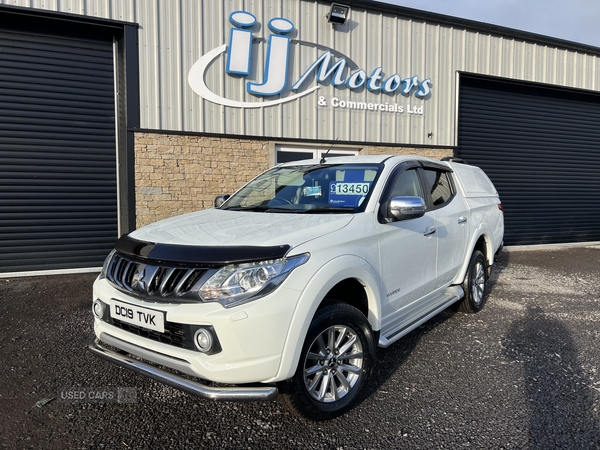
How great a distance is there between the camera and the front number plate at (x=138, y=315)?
2.42 meters

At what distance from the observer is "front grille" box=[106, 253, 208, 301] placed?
239 cm

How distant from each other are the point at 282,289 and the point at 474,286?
3.49 meters

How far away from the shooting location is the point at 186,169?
25.5 feet

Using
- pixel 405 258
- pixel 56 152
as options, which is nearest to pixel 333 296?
pixel 405 258

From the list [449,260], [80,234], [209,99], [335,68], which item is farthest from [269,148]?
[449,260]

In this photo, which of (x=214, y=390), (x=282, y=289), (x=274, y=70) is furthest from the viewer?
(x=274, y=70)

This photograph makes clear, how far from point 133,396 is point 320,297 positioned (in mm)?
1683

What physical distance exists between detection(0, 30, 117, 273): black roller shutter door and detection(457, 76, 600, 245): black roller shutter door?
8.08m

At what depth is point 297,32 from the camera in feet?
27.8

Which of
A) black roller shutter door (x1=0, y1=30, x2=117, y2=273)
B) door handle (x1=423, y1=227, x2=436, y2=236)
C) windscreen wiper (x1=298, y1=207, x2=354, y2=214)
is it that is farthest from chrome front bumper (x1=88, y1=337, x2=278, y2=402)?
black roller shutter door (x1=0, y1=30, x2=117, y2=273)

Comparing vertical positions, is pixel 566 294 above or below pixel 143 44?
below

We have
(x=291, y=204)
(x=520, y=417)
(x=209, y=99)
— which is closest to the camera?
(x=520, y=417)

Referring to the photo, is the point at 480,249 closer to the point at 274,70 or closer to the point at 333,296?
the point at 333,296

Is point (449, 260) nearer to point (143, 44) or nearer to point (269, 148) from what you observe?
point (269, 148)
